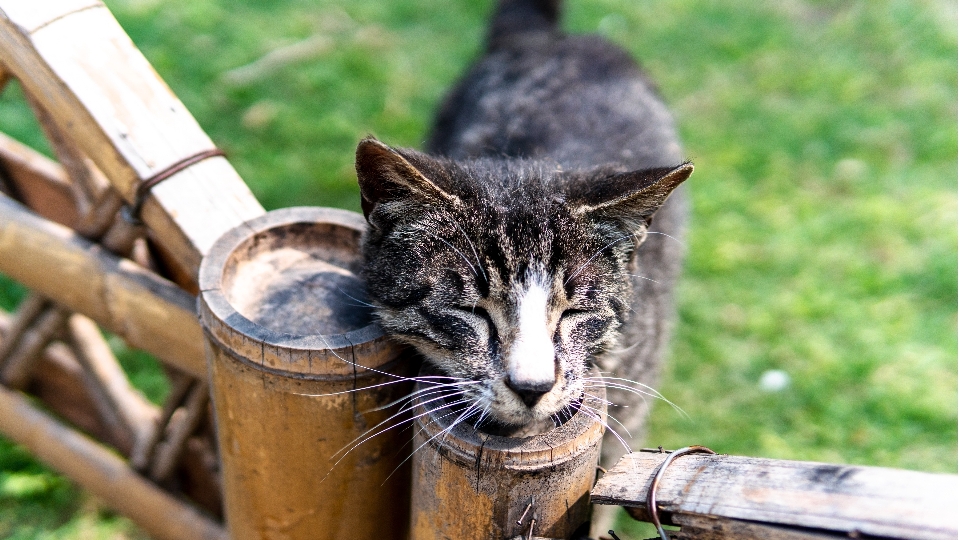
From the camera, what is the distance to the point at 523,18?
4.00 meters

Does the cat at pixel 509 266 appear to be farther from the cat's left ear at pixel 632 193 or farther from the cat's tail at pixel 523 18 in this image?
the cat's tail at pixel 523 18

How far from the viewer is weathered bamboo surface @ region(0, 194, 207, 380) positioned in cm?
218

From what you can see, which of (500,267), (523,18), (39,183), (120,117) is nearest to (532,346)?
(500,267)

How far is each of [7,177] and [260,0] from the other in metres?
3.33

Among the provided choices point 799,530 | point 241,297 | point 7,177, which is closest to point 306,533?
point 241,297

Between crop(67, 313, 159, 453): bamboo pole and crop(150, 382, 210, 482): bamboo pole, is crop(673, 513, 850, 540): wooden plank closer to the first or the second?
crop(150, 382, 210, 482): bamboo pole

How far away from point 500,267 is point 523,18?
8.45 feet

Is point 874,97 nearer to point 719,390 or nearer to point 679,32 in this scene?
point 679,32

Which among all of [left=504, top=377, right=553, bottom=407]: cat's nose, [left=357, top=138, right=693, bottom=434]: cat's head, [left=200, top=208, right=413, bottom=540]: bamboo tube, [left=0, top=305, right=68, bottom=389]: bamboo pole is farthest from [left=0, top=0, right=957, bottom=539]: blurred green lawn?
[left=504, top=377, right=553, bottom=407]: cat's nose

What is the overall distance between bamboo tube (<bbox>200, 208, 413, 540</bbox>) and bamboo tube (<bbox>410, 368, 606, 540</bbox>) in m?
0.17

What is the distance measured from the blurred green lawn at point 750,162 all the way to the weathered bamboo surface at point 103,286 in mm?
978

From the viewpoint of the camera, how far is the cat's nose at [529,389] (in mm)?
1599

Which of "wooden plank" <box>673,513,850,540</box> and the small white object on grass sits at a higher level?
the small white object on grass

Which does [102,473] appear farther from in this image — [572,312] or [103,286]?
[572,312]
